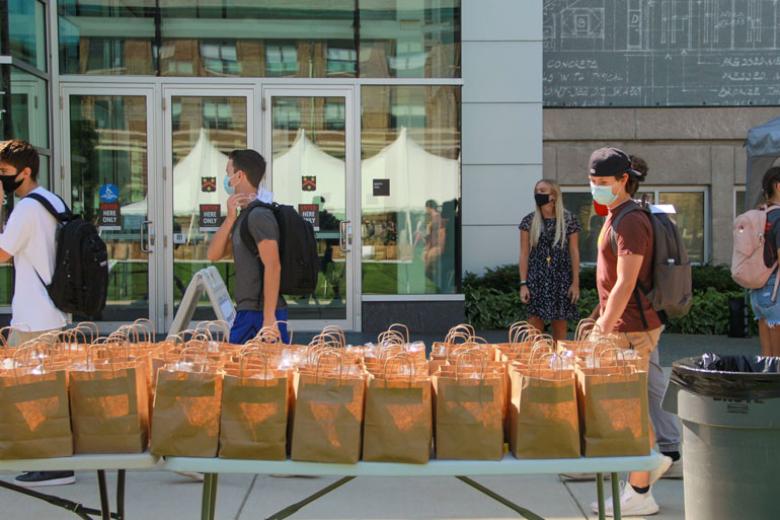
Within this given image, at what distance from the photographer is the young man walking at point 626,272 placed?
5164 millimetres

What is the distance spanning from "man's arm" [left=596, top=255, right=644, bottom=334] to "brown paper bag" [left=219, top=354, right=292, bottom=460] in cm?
205

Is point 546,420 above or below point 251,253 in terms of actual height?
below

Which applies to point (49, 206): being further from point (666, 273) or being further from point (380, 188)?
point (380, 188)

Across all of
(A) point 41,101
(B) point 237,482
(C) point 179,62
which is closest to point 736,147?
(C) point 179,62

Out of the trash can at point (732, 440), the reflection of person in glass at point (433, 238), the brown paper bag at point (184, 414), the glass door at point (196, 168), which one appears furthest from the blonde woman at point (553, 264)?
the glass door at point (196, 168)

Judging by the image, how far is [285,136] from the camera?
37.1ft

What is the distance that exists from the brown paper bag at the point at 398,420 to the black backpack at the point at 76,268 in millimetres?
2491

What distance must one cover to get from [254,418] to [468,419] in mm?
856

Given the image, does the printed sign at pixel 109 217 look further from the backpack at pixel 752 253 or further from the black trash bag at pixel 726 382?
the black trash bag at pixel 726 382

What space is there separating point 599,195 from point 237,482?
287 centimetres

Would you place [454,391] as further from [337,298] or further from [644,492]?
[337,298]

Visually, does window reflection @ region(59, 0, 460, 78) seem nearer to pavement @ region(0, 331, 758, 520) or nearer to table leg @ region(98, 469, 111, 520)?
pavement @ region(0, 331, 758, 520)

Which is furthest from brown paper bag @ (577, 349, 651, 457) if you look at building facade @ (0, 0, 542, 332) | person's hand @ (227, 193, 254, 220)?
building facade @ (0, 0, 542, 332)

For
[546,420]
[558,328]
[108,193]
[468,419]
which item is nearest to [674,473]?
[558,328]
